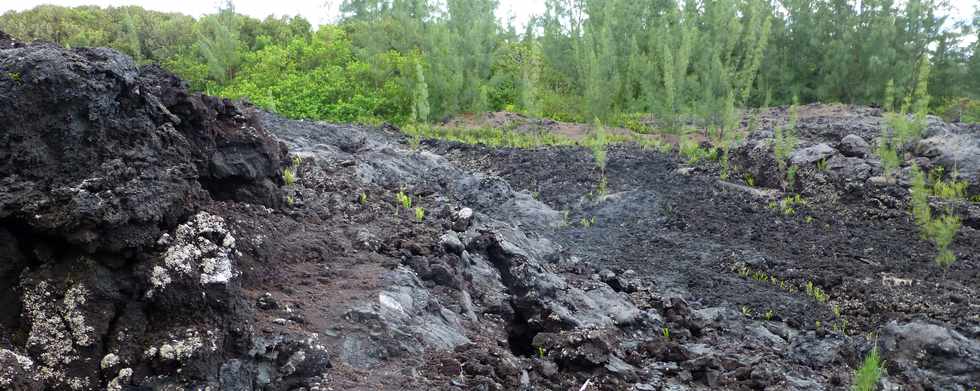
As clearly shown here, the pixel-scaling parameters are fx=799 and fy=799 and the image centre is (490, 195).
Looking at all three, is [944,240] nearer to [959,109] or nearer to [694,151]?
[694,151]

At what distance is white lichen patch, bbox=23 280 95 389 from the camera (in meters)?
3.04

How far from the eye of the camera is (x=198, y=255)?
3518 mm

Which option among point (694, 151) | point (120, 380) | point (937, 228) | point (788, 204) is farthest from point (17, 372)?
point (694, 151)

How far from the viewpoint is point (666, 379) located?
195 inches

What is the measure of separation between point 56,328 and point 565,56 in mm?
16398

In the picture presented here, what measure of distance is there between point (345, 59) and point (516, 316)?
16422 millimetres

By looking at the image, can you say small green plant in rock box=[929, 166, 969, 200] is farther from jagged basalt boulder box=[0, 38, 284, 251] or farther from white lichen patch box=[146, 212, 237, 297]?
jagged basalt boulder box=[0, 38, 284, 251]

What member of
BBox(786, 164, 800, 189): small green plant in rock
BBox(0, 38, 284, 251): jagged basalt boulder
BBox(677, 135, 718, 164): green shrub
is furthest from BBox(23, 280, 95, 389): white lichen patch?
BBox(677, 135, 718, 164): green shrub

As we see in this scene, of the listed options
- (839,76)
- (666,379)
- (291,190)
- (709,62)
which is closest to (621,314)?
(666,379)

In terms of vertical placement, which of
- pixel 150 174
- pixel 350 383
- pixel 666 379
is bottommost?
pixel 666 379

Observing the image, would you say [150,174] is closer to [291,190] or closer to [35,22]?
[291,190]

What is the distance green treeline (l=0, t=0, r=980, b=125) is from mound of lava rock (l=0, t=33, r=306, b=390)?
11.2m

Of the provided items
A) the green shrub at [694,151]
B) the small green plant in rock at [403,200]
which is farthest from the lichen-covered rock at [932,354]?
the green shrub at [694,151]

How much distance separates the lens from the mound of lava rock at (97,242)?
312cm
